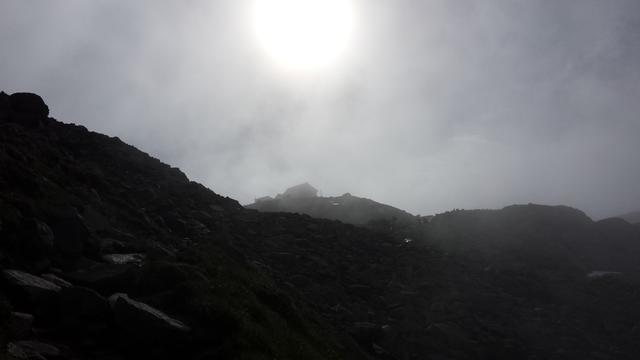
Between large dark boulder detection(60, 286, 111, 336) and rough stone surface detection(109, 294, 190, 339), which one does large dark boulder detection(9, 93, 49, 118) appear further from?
rough stone surface detection(109, 294, 190, 339)

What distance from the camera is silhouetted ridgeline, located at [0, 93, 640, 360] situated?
54.2 ft

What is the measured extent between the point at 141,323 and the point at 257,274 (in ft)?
39.3

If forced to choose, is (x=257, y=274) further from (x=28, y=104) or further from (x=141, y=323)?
(x=28, y=104)

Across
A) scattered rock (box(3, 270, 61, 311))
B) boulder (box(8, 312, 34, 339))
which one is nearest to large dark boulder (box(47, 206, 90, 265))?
scattered rock (box(3, 270, 61, 311))

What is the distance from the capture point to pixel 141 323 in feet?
53.6

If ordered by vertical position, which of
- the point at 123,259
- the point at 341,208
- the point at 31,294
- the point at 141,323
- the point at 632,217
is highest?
the point at 632,217

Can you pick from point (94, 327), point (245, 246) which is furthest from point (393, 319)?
point (94, 327)

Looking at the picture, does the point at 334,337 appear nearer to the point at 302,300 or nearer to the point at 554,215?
the point at 302,300

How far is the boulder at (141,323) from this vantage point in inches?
639

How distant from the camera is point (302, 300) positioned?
3212cm

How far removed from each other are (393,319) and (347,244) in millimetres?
12709

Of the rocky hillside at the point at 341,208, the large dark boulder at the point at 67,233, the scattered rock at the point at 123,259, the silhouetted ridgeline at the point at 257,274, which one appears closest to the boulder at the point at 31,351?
the silhouetted ridgeline at the point at 257,274

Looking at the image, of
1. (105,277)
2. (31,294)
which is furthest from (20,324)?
(105,277)

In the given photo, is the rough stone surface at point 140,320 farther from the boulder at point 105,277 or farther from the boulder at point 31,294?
the boulder at point 105,277
